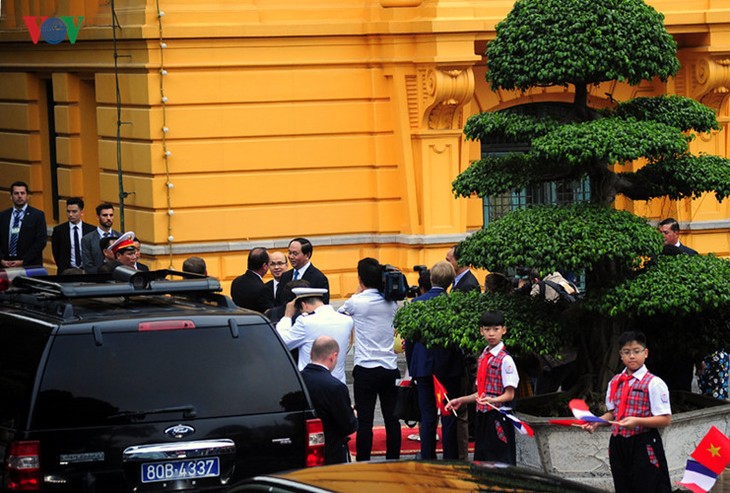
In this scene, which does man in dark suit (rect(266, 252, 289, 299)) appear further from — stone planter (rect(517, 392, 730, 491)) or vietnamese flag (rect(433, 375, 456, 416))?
→ stone planter (rect(517, 392, 730, 491))

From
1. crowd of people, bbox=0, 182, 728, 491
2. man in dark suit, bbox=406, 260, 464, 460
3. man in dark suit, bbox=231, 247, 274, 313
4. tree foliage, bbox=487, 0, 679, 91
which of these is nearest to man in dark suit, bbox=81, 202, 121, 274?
crowd of people, bbox=0, 182, 728, 491

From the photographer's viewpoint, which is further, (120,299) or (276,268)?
(276,268)

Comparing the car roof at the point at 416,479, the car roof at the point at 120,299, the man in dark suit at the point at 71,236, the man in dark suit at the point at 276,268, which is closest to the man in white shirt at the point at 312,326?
the car roof at the point at 120,299

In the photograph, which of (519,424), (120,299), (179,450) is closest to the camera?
(179,450)

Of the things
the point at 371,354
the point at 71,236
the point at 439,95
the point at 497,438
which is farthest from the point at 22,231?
the point at 497,438

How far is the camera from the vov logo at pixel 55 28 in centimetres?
1978

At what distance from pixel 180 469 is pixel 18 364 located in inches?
43.8

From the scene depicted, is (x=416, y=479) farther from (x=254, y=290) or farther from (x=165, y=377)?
(x=254, y=290)

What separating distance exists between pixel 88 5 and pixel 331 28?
3420 mm

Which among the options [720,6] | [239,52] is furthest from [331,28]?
[720,6]

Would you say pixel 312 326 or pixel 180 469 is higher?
pixel 312 326

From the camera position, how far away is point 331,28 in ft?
63.0

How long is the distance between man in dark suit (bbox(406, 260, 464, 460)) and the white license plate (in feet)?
11.5

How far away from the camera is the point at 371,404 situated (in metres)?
13.1
